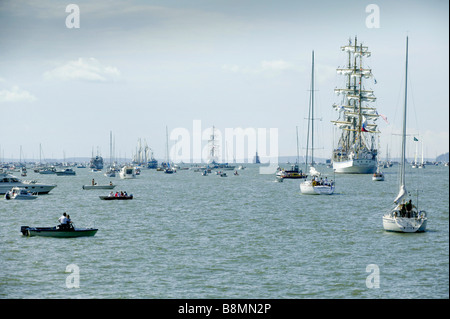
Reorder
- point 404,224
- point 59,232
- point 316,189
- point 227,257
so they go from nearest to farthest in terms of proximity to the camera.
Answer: point 227,257
point 59,232
point 404,224
point 316,189

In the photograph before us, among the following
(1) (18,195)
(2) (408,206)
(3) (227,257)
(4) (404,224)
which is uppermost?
(2) (408,206)

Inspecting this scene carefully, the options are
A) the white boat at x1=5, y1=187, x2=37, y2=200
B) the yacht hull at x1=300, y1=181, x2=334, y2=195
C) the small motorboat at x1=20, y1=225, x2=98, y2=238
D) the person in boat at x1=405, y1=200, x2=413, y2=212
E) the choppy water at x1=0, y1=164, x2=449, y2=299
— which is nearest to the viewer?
the choppy water at x1=0, y1=164, x2=449, y2=299

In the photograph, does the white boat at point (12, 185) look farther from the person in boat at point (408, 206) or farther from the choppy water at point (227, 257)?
the person in boat at point (408, 206)

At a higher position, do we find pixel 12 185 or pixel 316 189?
pixel 12 185

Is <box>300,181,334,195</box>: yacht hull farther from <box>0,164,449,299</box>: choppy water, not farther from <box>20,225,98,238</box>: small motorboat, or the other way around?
<box>20,225,98,238</box>: small motorboat

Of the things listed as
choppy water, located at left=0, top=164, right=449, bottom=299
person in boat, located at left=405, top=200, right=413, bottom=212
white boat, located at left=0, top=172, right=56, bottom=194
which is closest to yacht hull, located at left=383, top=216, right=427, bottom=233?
choppy water, located at left=0, top=164, right=449, bottom=299

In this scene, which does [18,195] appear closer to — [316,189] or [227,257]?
[316,189]

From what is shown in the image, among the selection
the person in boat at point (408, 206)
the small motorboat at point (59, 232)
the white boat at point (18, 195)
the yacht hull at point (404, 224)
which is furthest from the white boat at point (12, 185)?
the person in boat at point (408, 206)

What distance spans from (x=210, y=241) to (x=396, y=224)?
52.4 feet

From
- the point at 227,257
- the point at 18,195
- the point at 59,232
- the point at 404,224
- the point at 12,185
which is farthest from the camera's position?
the point at 12,185

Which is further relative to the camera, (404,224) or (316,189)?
(316,189)

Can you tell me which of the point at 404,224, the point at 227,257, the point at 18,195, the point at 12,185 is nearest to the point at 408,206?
the point at 404,224
